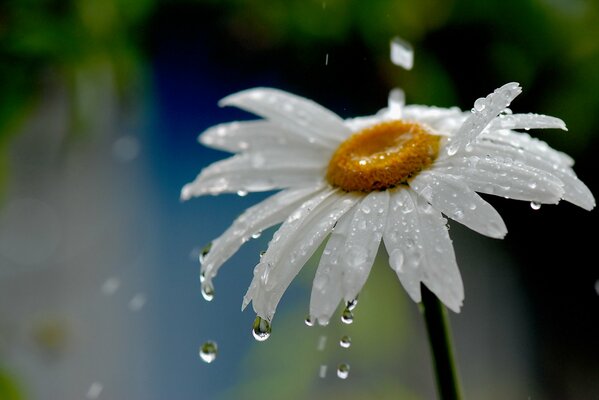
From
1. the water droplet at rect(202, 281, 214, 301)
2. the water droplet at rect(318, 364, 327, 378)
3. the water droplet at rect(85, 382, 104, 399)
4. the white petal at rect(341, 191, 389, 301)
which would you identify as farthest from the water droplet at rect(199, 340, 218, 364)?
the water droplet at rect(85, 382, 104, 399)

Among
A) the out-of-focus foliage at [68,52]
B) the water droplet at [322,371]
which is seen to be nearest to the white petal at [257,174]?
the water droplet at [322,371]

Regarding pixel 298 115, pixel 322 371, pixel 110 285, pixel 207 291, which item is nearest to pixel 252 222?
pixel 207 291

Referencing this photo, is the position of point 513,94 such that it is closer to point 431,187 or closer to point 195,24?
point 431,187

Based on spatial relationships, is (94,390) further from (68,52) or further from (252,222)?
(252,222)

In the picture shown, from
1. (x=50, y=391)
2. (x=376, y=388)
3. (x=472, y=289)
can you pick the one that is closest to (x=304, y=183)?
(x=376, y=388)

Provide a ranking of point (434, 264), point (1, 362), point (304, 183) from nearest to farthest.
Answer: point (434, 264)
point (304, 183)
point (1, 362)

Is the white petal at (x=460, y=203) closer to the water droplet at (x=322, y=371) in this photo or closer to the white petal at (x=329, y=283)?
the white petal at (x=329, y=283)
